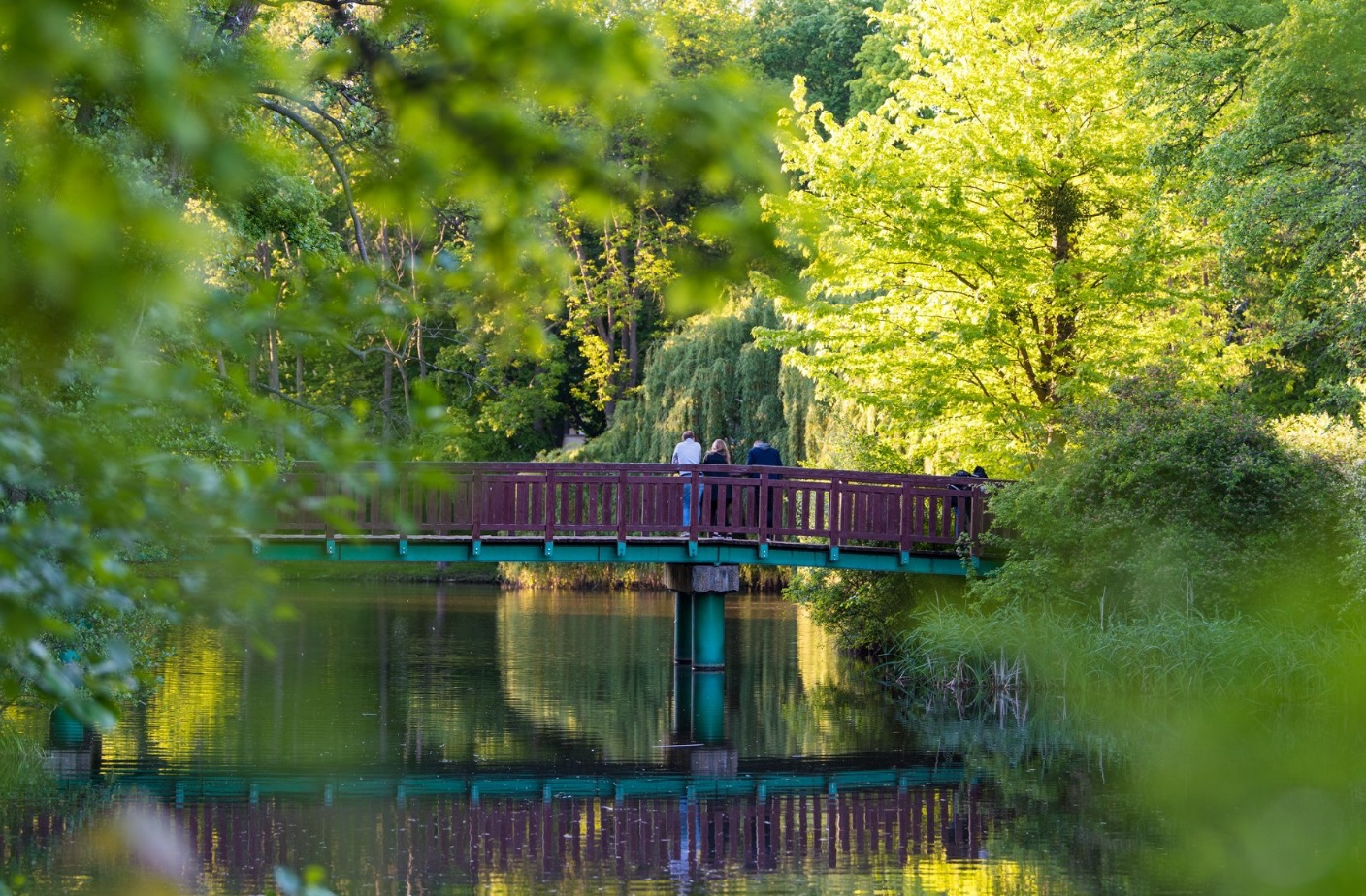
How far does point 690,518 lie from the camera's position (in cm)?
1944

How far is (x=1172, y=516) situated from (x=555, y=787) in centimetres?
724

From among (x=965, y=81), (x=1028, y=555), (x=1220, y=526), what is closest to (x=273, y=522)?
(x=1220, y=526)

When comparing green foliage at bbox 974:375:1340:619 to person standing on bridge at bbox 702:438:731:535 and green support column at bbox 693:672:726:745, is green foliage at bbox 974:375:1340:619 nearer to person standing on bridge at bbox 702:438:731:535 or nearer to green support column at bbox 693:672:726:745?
green support column at bbox 693:672:726:745

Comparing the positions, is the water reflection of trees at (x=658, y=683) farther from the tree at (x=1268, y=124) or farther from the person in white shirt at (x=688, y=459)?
the tree at (x=1268, y=124)

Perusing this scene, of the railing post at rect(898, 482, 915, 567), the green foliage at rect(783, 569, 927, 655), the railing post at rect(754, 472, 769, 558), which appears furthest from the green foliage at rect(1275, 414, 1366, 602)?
the railing post at rect(754, 472, 769, 558)

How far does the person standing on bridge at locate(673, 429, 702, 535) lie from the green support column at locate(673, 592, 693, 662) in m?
1.75

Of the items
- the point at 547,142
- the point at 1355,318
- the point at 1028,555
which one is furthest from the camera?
the point at 1028,555

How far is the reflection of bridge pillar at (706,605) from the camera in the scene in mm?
20125

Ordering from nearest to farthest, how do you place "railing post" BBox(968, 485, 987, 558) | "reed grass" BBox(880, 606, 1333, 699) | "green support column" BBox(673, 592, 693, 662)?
"reed grass" BBox(880, 606, 1333, 699)
"railing post" BBox(968, 485, 987, 558)
"green support column" BBox(673, 592, 693, 662)

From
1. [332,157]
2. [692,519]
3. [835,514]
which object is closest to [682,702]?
[692,519]

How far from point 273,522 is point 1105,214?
59.6 feet

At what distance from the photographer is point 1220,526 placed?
16.6 metres

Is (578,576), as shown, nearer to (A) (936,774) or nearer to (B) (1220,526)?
(B) (1220,526)

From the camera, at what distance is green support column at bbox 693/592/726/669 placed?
20.2m
